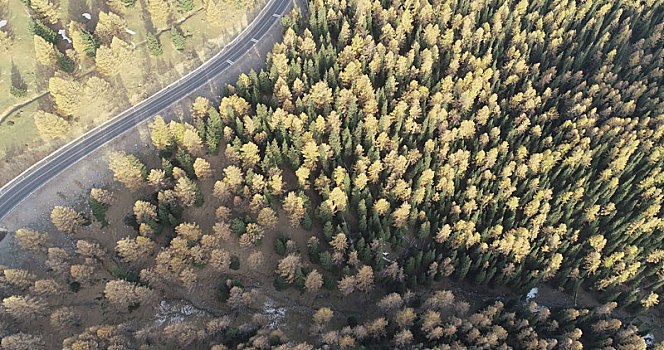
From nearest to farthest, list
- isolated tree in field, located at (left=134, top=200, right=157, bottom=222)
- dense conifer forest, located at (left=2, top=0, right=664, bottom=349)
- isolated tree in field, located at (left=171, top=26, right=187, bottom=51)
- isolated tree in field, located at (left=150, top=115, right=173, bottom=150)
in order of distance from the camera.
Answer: dense conifer forest, located at (left=2, top=0, right=664, bottom=349), isolated tree in field, located at (left=134, top=200, right=157, bottom=222), isolated tree in field, located at (left=150, top=115, right=173, bottom=150), isolated tree in field, located at (left=171, top=26, right=187, bottom=51)

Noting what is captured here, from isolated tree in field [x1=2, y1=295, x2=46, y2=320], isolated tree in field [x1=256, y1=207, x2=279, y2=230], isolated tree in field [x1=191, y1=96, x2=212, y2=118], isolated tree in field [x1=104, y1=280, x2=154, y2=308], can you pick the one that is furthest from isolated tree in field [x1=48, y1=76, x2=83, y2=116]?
isolated tree in field [x1=256, y1=207, x2=279, y2=230]

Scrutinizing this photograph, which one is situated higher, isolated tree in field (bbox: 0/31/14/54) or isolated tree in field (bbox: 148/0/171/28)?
isolated tree in field (bbox: 148/0/171/28)

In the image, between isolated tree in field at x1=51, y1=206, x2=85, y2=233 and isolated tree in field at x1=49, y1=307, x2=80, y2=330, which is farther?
isolated tree in field at x1=51, y1=206, x2=85, y2=233

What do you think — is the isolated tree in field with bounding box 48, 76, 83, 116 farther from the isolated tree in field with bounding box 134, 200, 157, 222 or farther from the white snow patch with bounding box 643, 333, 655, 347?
the white snow patch with bounding box 643, 333, 655, 347

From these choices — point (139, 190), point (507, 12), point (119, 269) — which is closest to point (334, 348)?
point (119, 269)

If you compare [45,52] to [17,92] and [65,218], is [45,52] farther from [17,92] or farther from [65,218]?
[65,218]

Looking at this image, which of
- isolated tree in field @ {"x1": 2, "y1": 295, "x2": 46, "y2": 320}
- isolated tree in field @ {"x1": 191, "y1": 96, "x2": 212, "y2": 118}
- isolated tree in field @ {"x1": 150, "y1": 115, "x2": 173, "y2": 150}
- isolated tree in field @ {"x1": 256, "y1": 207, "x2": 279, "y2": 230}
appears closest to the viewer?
isolated tree in field @ {"x1": 2, "y1": 295, "x2": 46, "y2": 320}

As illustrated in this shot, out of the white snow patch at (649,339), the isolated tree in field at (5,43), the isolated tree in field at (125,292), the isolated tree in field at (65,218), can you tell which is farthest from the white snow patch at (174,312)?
the white snow patch at (649,339)
